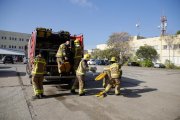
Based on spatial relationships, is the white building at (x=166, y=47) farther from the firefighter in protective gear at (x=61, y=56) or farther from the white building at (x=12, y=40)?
the firefighter in protective gear at (x=61, y=56)

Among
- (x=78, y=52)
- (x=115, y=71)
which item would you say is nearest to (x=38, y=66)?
(x=78, y=52)

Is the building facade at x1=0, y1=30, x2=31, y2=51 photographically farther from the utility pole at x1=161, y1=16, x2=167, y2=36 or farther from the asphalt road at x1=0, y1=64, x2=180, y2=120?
the asphalt road at x1=0, y1=64, x2=180, y2=120

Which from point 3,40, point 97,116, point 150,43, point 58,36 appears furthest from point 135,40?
point 97,116

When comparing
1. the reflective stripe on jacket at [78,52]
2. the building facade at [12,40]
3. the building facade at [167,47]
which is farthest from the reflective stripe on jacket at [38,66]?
the building facade at [12,40]

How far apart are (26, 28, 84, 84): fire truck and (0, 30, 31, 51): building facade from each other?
57.9 meters

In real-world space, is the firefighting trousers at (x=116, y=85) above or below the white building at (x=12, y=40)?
below

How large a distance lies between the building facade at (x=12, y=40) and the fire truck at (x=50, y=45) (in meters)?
57.9

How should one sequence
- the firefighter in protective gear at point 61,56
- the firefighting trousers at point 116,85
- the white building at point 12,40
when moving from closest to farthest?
the firefighting trousers at point 116,85 < the firefighter in protective gear at point 61,56 < the white building at point 12,40

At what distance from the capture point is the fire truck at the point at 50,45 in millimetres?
9352

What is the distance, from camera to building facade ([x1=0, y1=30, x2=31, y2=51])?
6419cm

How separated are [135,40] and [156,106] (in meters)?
59.2

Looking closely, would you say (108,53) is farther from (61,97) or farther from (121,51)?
(61,97)

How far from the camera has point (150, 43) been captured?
59031 millimetres

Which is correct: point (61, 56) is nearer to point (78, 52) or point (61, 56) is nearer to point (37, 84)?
point (78, 52)
